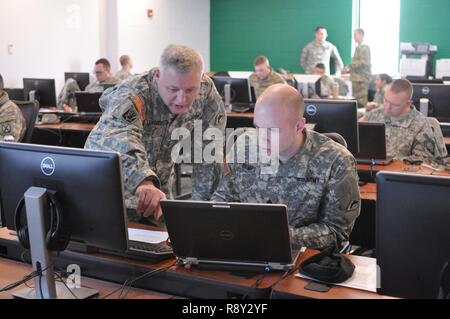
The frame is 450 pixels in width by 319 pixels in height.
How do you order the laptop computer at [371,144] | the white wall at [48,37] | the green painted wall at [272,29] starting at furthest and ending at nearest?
1. the green painted wall at [272,29]
2. the white wall at [48,37]
3. the laptop computer at [371,144]

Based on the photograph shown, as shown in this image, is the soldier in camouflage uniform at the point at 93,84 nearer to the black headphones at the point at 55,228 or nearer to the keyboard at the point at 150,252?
the keyboard at the point at 150,252

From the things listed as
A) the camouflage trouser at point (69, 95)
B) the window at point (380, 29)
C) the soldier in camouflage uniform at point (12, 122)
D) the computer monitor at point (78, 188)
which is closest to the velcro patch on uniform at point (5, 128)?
the soldier in camouflage uniform at point (12, 122)

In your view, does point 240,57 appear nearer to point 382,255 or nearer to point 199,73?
point 199,73

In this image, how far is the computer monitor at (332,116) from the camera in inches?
146

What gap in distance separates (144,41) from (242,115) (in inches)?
205

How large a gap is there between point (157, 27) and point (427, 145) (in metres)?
8.42

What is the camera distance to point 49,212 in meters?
1.96

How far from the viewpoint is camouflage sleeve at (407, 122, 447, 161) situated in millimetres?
4629

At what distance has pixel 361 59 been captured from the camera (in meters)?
11.4

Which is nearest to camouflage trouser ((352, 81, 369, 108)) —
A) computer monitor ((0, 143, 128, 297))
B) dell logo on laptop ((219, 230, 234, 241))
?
dell logo on laptop ((219, 230, 234, 241))

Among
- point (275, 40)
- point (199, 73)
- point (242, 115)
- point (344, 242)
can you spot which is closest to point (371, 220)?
point (344, 242)

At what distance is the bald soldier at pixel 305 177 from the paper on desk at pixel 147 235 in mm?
445

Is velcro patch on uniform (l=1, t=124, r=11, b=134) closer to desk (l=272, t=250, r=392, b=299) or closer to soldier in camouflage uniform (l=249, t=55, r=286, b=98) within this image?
desk (l=272, t=250, r=392, b=299)

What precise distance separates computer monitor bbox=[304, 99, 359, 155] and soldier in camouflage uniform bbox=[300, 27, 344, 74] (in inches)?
344
